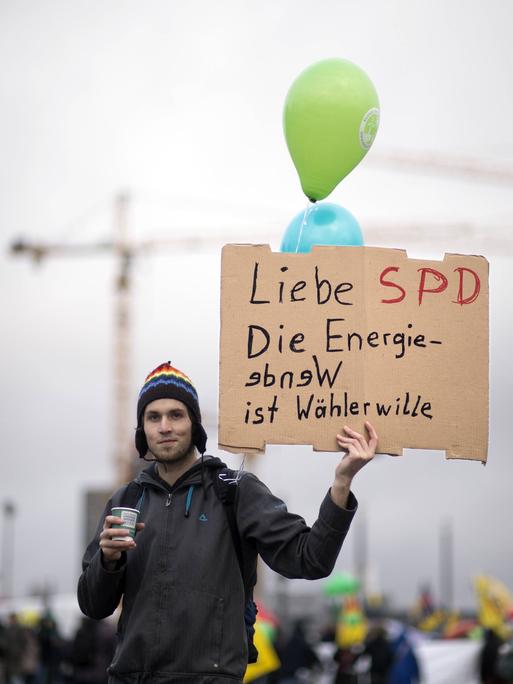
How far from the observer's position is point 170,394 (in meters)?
4.02

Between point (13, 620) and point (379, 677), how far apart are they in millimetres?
5257

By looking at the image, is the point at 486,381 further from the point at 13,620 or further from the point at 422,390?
the point at 13,620

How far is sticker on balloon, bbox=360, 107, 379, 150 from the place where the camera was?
4.97 metres

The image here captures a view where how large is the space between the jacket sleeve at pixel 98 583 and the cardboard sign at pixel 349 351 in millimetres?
564

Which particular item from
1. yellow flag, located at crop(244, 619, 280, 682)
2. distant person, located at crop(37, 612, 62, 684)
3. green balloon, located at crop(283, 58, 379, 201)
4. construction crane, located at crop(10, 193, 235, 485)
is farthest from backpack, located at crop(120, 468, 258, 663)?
construction crane, located at crop(10, 193, 235, 485)

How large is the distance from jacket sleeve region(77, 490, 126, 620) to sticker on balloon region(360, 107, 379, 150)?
1.93 metres

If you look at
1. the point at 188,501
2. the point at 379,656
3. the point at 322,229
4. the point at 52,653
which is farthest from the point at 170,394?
the point at 52,653

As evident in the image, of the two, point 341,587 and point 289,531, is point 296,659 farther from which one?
point 289,531

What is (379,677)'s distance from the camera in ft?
47.4

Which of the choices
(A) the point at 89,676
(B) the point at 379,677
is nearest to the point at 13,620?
(A) the point at 89,676

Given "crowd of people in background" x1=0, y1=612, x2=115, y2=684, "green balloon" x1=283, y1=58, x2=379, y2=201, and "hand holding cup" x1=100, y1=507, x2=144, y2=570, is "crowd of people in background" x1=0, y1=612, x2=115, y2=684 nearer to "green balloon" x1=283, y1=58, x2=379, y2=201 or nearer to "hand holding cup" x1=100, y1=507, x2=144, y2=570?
"green balloon" x1=283, y1=58, x2=379, y2=201

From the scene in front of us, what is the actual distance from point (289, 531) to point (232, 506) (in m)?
0.24

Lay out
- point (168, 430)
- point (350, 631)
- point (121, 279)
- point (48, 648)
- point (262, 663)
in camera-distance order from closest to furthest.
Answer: point (168, 430) → point (262, 663) → point (350, 631) → point (48, 648) → point (121, 279)

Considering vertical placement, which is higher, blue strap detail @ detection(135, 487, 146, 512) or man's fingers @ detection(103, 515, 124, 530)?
blue strap detail @ detection(135, 487, 146, 512)
